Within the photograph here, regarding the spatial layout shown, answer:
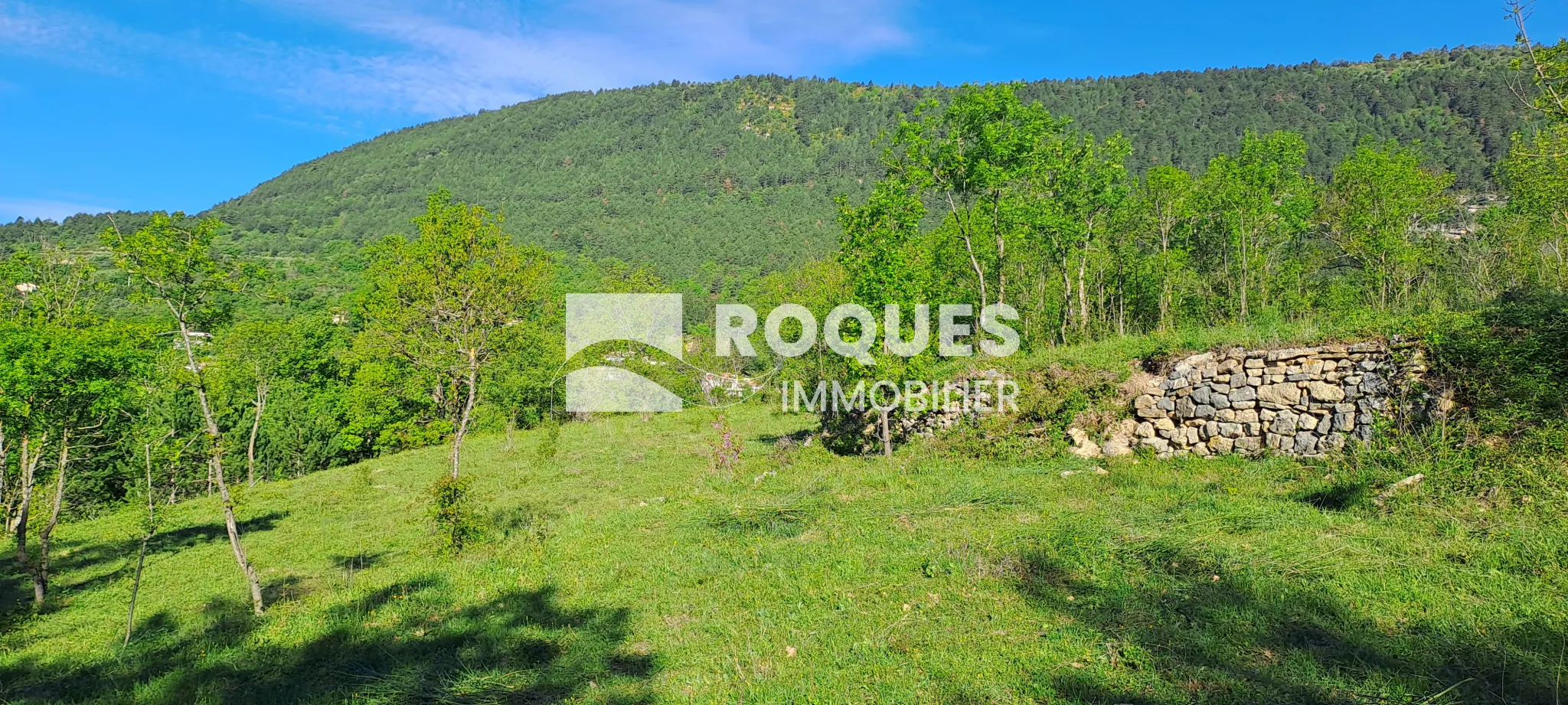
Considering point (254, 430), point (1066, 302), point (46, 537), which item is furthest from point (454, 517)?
point (1066, 302)

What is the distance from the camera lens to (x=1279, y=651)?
5.21 metres

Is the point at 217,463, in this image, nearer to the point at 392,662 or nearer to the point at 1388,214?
the point at 392,662

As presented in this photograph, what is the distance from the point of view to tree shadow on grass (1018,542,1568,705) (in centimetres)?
450

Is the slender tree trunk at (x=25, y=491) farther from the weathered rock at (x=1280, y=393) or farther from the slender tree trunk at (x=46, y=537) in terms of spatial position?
the weathered rock at (x=1280, y=393)

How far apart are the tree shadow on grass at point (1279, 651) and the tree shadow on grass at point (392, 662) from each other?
14.0 feet

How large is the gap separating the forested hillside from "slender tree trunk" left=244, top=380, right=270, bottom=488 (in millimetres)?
78560

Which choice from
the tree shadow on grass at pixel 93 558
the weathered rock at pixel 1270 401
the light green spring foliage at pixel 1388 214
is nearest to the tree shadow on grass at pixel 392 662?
the tree shadow on grass at pixel 93 558

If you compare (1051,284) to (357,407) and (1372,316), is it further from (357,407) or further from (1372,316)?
(357,407)

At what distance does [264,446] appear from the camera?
31031mm

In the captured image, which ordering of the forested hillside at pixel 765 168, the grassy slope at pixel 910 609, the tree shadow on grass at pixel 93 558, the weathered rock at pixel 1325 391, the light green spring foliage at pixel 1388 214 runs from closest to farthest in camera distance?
the grassy slope at pixel 910 609
the weathered rock at pixel 1325 391
the tree shadow on grass at pixel 93 558
the light green spring foliage at pixel 1388 214
the forested hillside at pixel 765 168

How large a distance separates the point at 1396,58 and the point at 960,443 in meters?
210

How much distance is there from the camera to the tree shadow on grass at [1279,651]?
4496 mm

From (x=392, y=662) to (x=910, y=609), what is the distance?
550 centimetres

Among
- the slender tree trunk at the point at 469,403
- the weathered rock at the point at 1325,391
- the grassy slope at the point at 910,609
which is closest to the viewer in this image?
the grassy slope at the point at 910,609
